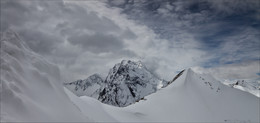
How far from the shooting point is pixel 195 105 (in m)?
26.1

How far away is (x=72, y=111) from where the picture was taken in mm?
8719

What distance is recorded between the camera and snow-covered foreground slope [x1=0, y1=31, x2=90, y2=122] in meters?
6.10

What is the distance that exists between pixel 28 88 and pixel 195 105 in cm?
2507

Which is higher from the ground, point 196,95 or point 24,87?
point 24,87

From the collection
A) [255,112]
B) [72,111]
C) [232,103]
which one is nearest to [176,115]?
[232,103]

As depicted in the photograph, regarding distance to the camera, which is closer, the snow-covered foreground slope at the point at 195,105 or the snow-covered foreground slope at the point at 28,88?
the snow-covered foreground slope at the point at 28,88

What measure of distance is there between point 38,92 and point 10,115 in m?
2.01

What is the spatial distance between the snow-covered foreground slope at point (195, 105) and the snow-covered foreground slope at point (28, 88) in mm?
12430

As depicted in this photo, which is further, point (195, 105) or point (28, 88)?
point (195, 105)

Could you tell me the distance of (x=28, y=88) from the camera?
7.26m

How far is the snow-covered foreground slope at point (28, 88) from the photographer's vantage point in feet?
20.0

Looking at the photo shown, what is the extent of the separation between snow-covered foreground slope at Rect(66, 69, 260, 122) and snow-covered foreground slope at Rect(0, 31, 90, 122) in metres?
12.4

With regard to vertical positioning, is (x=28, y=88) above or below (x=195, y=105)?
above

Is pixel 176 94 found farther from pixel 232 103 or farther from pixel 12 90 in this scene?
pixel 12 90
